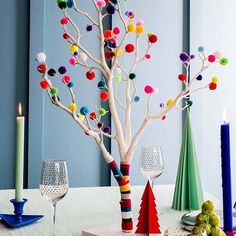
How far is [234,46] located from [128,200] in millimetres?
2205

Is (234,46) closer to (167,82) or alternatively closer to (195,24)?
(195,24)

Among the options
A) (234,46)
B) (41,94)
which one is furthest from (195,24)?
(41,94)

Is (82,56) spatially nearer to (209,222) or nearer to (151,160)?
(151,160)

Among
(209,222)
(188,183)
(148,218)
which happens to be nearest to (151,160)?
(188,183)

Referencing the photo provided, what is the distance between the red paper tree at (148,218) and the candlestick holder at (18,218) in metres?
0.35

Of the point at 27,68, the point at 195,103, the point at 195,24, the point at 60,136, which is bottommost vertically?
the point at 60,136

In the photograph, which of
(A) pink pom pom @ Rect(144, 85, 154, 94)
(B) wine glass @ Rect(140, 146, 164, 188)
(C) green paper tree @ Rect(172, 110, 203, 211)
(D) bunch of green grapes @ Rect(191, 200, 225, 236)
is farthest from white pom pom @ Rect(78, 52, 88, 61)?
(D) bunch of green grapes @ Rect(191, 200, 225, 236)

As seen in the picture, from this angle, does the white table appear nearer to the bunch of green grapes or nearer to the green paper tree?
the green paper tree

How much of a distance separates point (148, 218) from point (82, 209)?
1.42ft

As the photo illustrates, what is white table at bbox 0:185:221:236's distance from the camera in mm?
1354

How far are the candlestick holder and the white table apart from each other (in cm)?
2

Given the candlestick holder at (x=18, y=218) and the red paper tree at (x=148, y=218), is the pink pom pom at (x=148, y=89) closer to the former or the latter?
the red paper tree at (x=148, y=218)

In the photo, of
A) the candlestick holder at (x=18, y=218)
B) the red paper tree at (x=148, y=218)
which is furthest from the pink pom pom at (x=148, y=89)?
the candlestick holder at (x=18, y=218)

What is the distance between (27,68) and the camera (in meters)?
2.92
